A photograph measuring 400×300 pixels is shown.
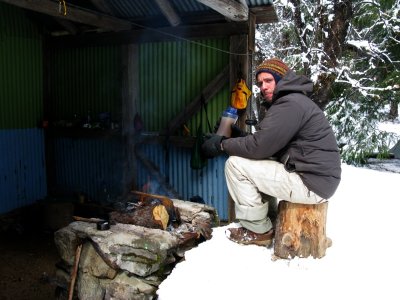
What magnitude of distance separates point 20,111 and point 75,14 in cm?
274

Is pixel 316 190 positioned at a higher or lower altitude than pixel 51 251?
higher

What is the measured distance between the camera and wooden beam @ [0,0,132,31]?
190 inches

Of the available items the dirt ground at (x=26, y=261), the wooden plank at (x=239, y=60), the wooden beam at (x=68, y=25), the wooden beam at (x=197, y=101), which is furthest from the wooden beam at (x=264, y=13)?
the dirt ground at (x=26, y=261)

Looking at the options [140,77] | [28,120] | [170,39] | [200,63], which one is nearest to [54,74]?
[28,120]

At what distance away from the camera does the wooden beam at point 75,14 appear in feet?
15.8

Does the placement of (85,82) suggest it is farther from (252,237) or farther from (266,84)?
(252,237)

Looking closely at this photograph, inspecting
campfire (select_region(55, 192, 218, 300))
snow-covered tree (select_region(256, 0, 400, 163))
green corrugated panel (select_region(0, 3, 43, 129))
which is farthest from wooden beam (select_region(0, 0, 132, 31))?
snow-covered tree (select_region(256, 0, 400, 163))

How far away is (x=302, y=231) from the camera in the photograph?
3.29 metres

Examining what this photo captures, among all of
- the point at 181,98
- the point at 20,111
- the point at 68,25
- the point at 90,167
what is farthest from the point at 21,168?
the point at 181,98

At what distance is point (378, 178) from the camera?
771 centimetres

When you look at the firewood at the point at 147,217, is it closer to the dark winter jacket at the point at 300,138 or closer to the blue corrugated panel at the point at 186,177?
the dark winter jacket at the point at 300,138

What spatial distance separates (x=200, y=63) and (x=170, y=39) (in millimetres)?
712

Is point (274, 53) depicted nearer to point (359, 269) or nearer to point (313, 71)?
point (313, 71)

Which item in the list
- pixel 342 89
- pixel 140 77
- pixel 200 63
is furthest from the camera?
pixel 342 89
